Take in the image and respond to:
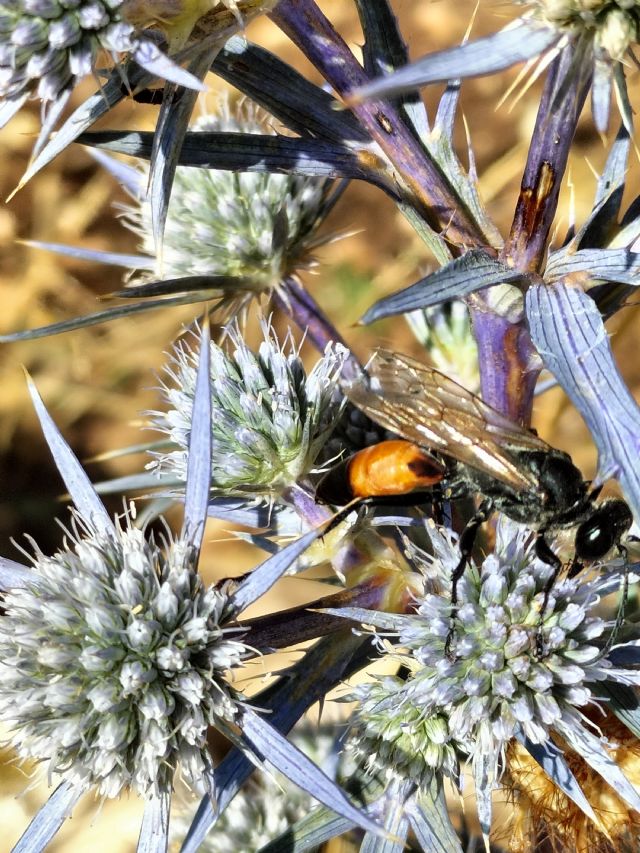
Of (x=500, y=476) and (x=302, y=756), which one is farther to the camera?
(x=500, y=476)

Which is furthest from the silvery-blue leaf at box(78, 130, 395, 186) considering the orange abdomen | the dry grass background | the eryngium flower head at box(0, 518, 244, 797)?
the dry grass background

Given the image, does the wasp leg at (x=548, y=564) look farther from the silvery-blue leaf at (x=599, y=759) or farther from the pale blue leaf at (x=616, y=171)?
the pale blue leaf at (x=616, y=171)

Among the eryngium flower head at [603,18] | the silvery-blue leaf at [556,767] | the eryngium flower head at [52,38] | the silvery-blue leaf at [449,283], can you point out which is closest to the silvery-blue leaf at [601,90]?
the eryngium flower head at [603,18]

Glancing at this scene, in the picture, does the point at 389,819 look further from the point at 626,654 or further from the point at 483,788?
the point at 626,654

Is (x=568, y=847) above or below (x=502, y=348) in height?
below

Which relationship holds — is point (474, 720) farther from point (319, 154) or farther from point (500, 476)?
point (319, 154)

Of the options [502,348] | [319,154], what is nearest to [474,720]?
[502,348]

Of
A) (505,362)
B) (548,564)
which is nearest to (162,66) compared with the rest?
(505,362)
